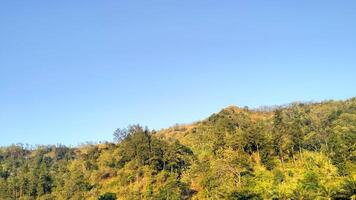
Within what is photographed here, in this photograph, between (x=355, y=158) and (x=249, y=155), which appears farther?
(x=249, y=155)

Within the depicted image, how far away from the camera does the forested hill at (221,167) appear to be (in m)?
60.5

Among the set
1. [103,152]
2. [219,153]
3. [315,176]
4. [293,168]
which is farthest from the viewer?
[103,152]

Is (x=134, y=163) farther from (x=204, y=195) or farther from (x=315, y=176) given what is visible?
(x=315, y=176)

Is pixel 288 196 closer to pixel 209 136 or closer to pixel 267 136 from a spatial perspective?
pixel 267 136

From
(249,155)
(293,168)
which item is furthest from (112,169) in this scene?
(293,168)

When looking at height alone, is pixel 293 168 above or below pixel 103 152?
below

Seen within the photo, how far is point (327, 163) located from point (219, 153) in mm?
21934

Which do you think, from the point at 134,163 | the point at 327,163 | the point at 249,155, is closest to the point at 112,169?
the point at 134,163

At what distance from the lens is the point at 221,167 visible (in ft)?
220

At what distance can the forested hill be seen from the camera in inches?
2381

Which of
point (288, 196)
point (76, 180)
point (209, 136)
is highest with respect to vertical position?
point (209, 136)

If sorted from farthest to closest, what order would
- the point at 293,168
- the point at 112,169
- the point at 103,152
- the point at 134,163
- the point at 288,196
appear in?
the point at 103,152 < the point at 112,169 < the point at 134,163 < the point at 293,168 < the point at 288,196

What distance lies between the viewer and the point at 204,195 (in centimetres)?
6812

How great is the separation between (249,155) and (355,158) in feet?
77.0
